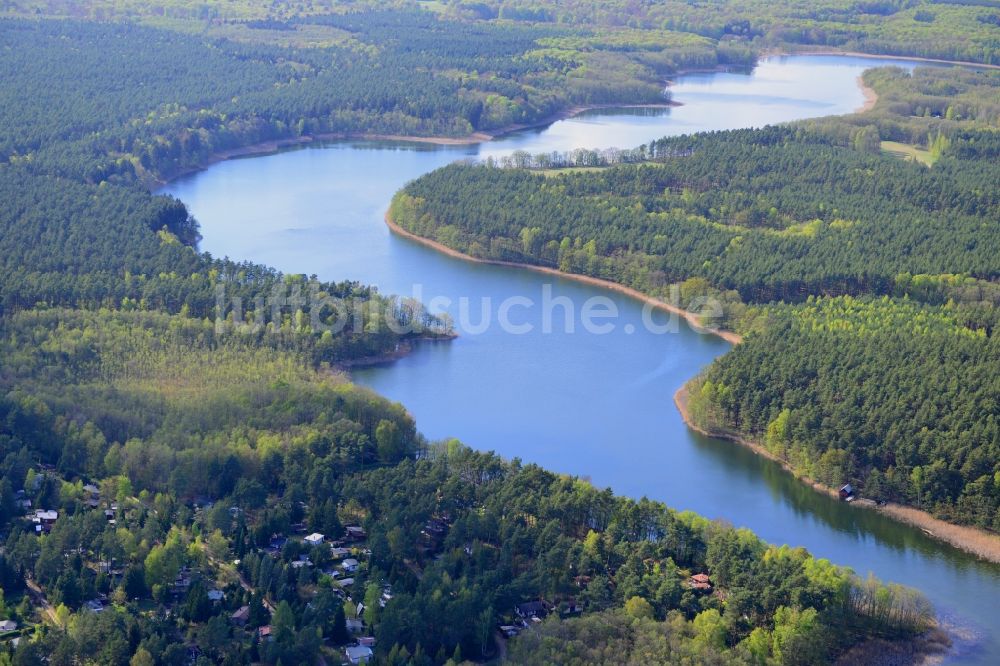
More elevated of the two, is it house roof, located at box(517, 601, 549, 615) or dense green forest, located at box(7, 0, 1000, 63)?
dense green forest, located at box(7, 0, 1000, 63)

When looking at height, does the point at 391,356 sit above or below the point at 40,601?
above

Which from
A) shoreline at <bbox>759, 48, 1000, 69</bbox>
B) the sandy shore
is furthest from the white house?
shoreline at <bbox>759, 48, 1000, 69</bbox>

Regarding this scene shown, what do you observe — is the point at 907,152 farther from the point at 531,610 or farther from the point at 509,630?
the point at 509,630

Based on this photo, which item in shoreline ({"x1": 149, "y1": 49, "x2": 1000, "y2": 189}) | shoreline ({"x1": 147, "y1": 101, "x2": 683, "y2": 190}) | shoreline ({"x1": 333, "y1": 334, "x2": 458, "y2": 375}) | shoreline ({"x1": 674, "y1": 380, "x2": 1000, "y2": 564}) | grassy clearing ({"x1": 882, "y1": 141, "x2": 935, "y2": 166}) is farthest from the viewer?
shoreline ({"x1": 147, "y1": 101, "x2": 683, "y2": 190})

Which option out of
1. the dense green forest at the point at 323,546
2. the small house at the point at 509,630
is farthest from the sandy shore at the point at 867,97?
the small house at the point at 509,630

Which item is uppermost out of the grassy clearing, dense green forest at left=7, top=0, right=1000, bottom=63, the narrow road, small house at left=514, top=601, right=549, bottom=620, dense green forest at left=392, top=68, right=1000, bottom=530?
dense green forest at left=7, top=0, right=1000, bottom=63

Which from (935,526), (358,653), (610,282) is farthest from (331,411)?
(610,282)

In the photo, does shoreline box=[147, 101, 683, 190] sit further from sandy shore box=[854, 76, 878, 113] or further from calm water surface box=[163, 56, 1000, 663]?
sandy shore box=[854, 76, 878, 113]
